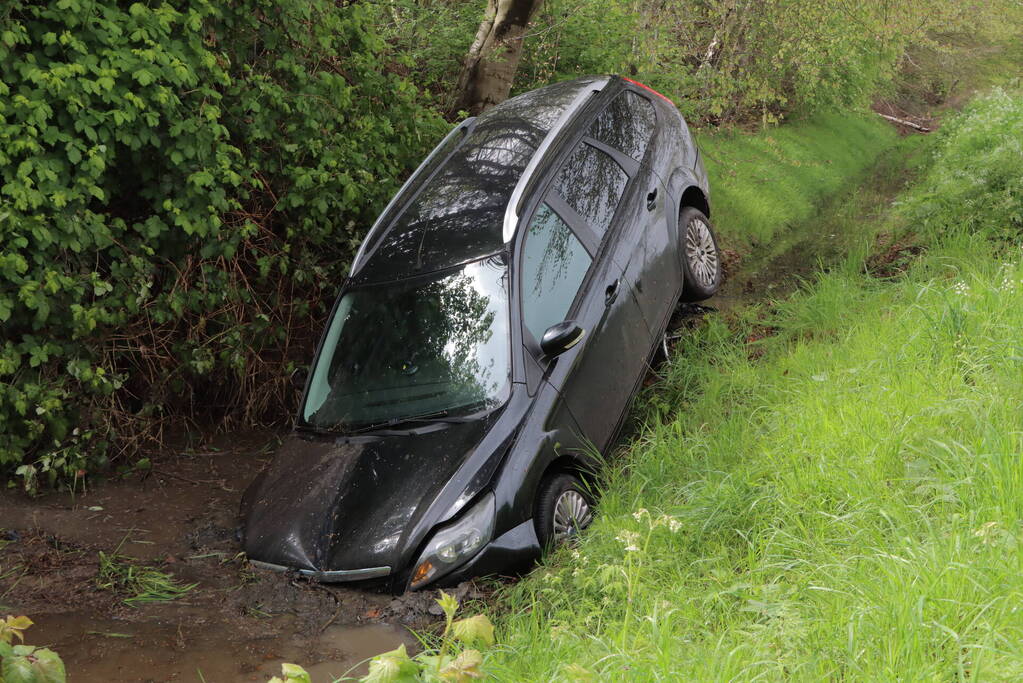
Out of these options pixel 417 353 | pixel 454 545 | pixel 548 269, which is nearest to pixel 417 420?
pixel 417 353

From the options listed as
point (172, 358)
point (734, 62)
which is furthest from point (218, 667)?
point (734, 62)

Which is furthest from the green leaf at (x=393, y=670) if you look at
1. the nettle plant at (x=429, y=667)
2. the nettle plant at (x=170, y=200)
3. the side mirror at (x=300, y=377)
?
the nettle plant at (x=170, y=200)

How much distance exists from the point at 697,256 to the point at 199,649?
14.6ft

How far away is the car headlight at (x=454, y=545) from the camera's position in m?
4.26

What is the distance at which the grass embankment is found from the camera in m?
2.92

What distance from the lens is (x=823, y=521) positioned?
3842mm

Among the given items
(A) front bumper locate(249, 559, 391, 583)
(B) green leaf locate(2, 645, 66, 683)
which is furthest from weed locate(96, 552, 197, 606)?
(B) green leaf locate(2, 645, 66, 683)

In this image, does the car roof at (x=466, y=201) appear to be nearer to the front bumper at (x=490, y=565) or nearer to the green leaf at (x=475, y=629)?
the front bumper at (x=490, y=565)

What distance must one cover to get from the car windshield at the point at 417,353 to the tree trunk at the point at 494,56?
4689mm

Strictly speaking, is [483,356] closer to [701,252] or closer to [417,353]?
[417,353]

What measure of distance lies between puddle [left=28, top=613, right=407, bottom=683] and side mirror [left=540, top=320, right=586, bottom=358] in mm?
1639

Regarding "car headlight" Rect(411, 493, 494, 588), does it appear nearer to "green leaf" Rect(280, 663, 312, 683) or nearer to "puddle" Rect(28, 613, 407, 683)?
"puddle" Rect(28, 613, 407, 683)

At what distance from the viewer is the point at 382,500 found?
455 cm

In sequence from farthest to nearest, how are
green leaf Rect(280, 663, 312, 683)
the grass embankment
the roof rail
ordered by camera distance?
1. the roof rail
2. the grass embankment
3. green leaf Rect(280, 663, 312, 683)
